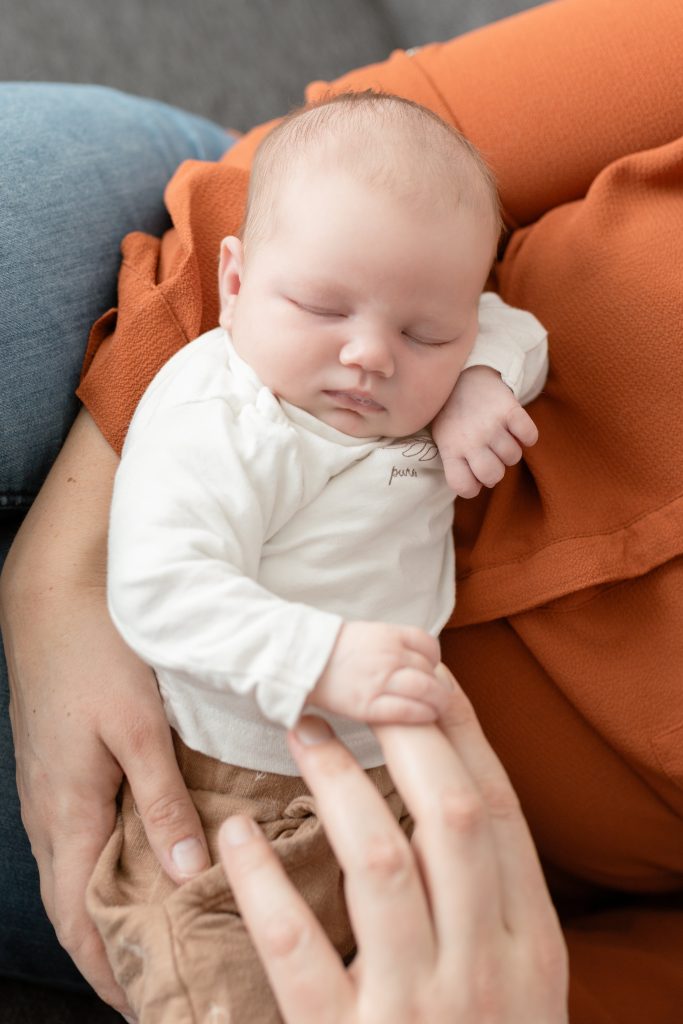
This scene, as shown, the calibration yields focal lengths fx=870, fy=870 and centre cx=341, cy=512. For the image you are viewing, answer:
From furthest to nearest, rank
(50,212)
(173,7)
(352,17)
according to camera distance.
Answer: (352,17) → (173,7) → (50,212)

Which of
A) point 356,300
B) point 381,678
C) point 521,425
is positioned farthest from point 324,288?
point 381,678

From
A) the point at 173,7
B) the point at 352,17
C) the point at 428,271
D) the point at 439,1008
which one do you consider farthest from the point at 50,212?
the point at 352,17

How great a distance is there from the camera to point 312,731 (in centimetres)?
62

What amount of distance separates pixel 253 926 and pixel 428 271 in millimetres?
533

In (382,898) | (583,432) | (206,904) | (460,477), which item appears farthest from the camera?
(583,432)

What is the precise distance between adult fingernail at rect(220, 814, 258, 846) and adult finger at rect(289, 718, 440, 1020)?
0.08m

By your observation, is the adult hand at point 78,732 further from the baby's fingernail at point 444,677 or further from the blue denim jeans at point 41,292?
the baby's fingernail at point 444,677

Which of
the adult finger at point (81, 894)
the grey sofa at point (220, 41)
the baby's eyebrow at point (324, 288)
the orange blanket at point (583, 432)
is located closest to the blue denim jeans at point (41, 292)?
the orange blanket at point (583, 432)

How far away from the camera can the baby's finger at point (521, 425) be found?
0.83 m

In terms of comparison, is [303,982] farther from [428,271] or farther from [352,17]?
[352,17]

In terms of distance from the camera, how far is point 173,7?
1773 millimetres

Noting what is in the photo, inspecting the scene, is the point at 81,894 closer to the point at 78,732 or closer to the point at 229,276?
the point at 78,732

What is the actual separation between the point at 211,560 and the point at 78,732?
0.24 meters

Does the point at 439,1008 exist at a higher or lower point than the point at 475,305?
lower
